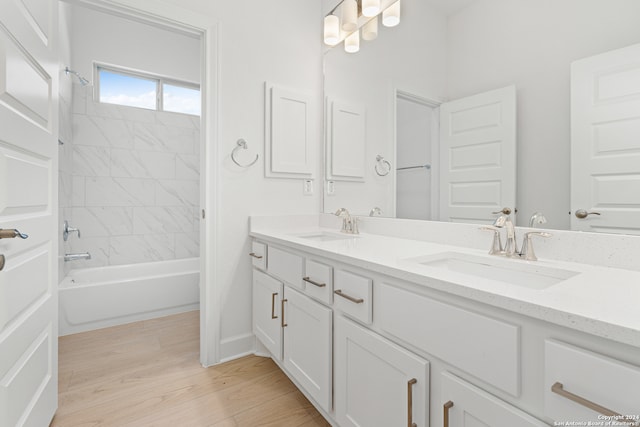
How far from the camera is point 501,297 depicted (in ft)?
2.13

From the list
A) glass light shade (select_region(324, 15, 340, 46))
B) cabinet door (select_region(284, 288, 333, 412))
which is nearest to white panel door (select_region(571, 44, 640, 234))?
cabinet door (select_region(284, 288, 333, 412))

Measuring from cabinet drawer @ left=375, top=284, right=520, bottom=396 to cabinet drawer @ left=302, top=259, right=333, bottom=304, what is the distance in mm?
294

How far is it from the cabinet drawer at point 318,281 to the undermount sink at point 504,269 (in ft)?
1.16

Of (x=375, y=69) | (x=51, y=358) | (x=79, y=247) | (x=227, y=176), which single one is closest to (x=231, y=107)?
(x=227, y=176)

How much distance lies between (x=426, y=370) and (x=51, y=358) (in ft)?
5.17

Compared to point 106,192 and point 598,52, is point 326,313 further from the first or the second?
point 106,192

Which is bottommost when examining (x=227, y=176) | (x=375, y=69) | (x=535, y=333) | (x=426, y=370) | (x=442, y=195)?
(x=426, y=370)

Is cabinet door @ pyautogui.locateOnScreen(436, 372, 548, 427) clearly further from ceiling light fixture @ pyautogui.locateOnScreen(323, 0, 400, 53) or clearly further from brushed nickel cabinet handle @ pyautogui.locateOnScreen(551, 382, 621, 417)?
ceiling light fixture @ pyautogui.locateOnScreen(323, 0, 400, 53)

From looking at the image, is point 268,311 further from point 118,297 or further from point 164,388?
point 118,297

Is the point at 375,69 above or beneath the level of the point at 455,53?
above

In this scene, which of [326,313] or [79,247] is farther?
[79,247]

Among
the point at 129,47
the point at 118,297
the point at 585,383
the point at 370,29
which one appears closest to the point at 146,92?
the point at 129,47

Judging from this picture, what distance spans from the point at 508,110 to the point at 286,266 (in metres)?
1.18

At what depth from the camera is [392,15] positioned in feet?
5.86
